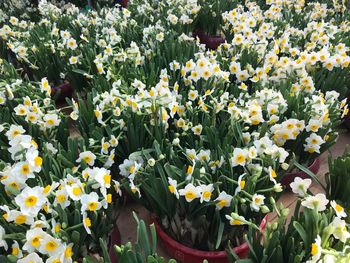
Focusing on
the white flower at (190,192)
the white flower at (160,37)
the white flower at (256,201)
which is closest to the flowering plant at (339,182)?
the white flower at (256,201)

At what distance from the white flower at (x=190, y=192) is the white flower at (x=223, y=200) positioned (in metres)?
0.09

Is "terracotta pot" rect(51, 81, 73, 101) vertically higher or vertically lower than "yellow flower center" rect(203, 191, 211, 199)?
higher

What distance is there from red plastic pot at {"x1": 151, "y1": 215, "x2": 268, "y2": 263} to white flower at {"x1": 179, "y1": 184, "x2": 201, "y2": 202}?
29cm

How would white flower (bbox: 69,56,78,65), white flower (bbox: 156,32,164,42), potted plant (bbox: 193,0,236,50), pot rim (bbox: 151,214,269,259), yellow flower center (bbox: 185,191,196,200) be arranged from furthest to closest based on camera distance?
1. potted plant (bbox: 193,0,236,50)
2. white flower (bbox: 156,32,164,42)
3. white flower (bbox: 69,56,78,65)
4. pot rim (bbox: 151,214,269,259)
5. yellow flower center (bbox: 185,191,196,200)

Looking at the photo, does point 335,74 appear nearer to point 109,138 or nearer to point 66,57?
point 109,138

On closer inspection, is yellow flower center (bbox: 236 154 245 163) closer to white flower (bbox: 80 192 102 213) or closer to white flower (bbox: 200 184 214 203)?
white flower (bbox: 200 184 214 203)

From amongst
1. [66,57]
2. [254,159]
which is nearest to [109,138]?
[254,159]

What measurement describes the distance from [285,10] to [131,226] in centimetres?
252

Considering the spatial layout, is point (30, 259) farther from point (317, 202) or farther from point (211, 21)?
point (211, 21)

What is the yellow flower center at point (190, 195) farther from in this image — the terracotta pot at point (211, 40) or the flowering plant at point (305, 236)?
the terracotta pot at point (211, 40)

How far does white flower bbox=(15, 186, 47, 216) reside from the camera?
1.16 m

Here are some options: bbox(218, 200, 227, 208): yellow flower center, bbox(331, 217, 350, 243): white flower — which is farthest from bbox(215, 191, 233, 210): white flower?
bbox(331, 217, 350, 243): white flower

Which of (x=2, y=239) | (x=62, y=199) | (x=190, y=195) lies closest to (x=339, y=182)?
(x=190, y=195)

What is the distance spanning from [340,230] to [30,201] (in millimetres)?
1048
